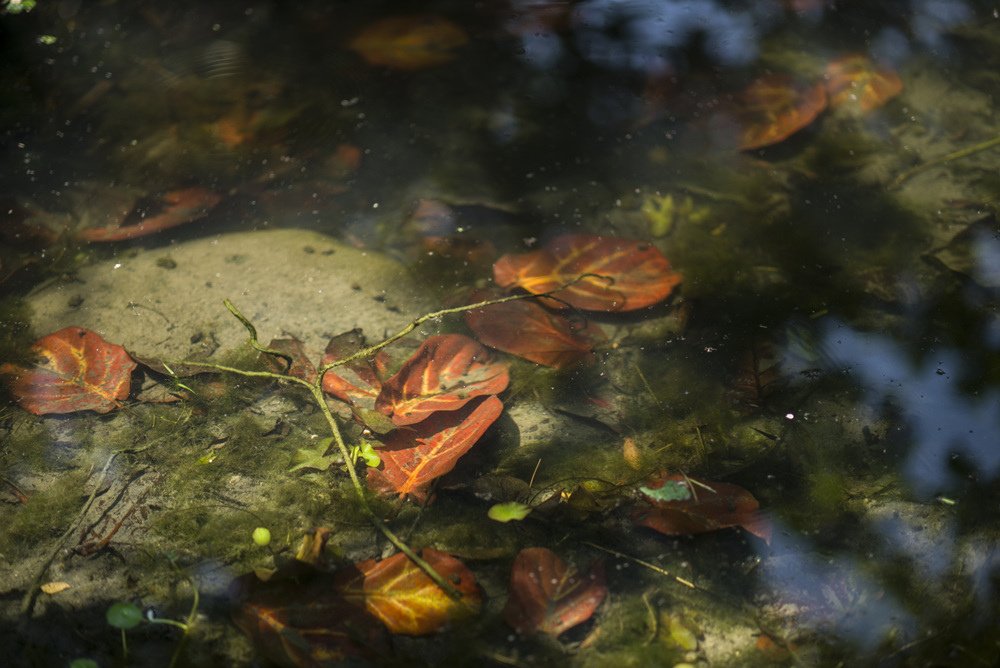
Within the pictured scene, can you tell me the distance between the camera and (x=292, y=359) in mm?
1916

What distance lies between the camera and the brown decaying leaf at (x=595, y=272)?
2033 millimetres

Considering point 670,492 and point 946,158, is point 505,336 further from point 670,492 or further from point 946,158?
point 946,158

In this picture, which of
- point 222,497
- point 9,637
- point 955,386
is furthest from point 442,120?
point 9,637

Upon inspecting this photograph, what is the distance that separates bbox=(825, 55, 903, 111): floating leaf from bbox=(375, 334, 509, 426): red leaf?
1.57 m

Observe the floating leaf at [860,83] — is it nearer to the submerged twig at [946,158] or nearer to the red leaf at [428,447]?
the submerged twig at [946,158]

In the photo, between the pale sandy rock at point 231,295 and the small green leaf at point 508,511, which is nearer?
the small green leaf at point 508,511

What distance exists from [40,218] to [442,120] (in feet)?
4.16

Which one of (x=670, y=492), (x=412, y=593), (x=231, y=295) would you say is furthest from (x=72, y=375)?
(x=670, y=492)

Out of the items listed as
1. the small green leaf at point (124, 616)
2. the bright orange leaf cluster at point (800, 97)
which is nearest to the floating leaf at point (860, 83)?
the bright orange leaf cluster at point (800, 97)

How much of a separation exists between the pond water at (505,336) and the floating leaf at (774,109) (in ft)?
0.05

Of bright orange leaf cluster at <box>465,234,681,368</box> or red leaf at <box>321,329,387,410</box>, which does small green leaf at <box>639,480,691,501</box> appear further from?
red leaf at <box>321,329,387,410</box>

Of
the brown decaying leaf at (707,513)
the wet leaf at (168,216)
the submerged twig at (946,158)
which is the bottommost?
the brown decaying leaf at (707,513)

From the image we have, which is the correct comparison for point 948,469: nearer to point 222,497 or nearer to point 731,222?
point 731,222

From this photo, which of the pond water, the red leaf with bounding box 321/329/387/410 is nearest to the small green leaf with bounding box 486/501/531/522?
the pond water
